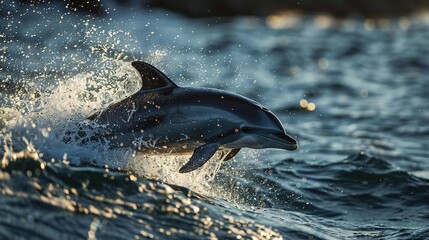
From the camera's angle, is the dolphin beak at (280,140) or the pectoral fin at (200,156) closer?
the pectoral fin at (200,156)

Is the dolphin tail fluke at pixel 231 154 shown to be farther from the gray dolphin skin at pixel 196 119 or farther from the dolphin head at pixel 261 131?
the dolphin head at pixel 261 131

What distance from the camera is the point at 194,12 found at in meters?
29.4

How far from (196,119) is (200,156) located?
464 mm

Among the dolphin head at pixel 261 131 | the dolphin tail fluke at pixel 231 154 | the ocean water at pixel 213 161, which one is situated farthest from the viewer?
the dolphin tail fluke at pixel 231 154

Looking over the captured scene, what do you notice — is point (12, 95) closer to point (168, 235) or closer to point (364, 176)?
point (168, 235)

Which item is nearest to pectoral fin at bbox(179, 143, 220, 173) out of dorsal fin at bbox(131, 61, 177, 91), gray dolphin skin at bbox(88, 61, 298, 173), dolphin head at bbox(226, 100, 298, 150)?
gray dolphin skin at bbox(88, 61, 298, 173)

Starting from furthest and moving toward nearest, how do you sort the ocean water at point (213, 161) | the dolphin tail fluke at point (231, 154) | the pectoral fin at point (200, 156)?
the dolphin tail fluke at point (231, 154) < the pectoral fin at point (200, 156) < the ocean water at point (213, 161)

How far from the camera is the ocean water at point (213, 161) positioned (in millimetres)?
8352

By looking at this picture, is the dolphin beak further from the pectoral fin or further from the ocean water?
the ocean water

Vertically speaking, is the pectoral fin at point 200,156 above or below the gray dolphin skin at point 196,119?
below

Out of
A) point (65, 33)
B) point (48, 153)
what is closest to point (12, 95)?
point (48, 153)

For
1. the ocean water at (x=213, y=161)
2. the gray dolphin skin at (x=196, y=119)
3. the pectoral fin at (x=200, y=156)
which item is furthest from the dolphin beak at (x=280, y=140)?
the ocean water at (x=213, y=161)

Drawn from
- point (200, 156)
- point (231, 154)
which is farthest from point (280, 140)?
point (200, 156)

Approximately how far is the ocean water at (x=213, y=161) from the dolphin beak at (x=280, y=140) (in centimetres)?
88
